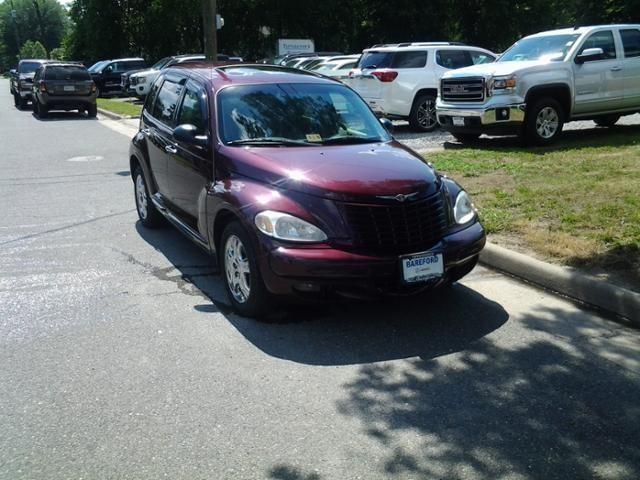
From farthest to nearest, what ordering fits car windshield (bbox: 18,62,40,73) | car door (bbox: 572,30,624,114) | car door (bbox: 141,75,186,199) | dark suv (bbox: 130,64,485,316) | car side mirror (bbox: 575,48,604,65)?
car windshield (bbox: 18,62,40,73) → car door (bbox: 572,30,624,114) → car side mirror (bbox: 575,48,604,65) → car door (bbox: 141,75,186,199) → dark suv (bbox: 130,64,485,316)

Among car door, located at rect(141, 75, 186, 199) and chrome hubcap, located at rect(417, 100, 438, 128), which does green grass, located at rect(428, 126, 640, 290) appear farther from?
chrome hubcap, located at rect(417, 100, 438, 128)

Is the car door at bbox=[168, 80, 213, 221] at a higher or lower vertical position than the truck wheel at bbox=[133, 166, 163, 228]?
higher

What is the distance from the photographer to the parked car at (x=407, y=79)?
14648 mm

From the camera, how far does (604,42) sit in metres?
12.6

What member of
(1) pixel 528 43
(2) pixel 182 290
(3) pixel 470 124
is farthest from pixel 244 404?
(1) pixel 528 43

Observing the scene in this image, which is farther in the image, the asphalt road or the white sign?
the white sign

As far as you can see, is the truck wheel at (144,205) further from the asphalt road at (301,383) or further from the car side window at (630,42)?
the car side window at (630,42)

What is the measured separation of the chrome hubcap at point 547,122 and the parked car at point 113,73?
27.5 metres

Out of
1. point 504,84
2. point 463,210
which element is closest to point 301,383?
point 463,210

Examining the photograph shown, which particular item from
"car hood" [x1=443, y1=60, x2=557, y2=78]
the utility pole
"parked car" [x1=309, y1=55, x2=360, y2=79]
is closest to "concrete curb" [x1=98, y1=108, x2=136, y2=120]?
"parked car" [x1=309, y1=55, x2=360, y2=79]

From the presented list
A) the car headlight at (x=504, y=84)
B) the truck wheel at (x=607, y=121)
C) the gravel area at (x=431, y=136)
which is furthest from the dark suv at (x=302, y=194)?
the truck wheel at (x=607, y=121)

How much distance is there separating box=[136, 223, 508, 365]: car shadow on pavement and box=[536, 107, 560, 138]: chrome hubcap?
6900 millimetres

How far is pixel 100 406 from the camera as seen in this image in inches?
150

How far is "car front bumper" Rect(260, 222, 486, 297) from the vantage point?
4.58 metres
